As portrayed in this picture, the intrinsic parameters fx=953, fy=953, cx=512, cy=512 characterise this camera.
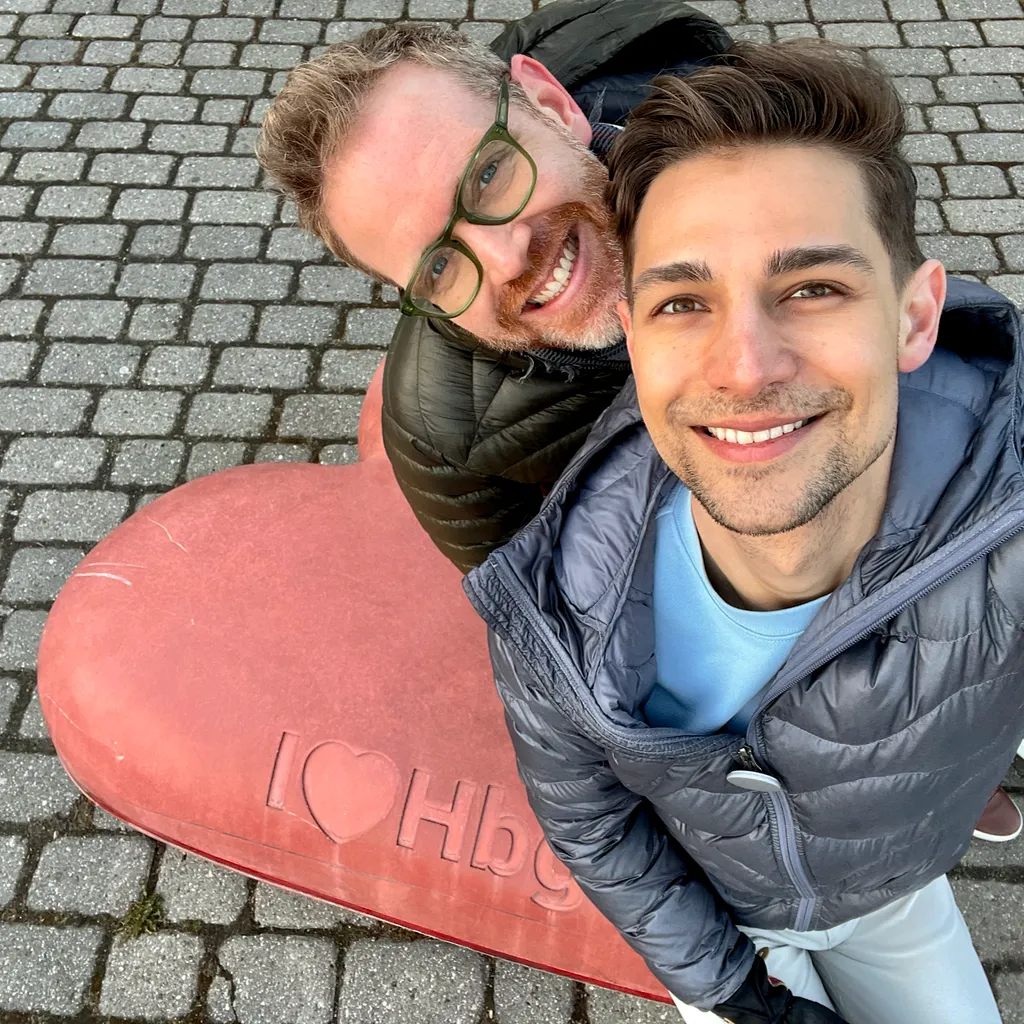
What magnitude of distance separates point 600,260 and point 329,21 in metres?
4.01

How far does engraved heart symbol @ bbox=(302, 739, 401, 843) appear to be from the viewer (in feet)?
9.30

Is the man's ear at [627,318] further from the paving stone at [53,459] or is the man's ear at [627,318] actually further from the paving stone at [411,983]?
the paving stone at [53,459]

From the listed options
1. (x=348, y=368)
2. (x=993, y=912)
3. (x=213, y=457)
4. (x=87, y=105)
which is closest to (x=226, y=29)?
(x=87, y=105)

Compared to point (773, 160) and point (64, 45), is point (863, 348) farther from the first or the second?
point (64, 45)

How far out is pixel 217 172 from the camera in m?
4.95

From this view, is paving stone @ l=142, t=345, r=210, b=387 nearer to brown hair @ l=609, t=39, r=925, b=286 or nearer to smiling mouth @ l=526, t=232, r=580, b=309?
smiling mouth @ l=526, t=232, r=580, b=309

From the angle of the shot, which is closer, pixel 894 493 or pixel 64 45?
pixel 894 493

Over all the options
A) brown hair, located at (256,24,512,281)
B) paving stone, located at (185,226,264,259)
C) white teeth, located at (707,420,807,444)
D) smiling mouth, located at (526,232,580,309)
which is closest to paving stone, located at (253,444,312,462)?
paving stone, located at (185,226,264,259)

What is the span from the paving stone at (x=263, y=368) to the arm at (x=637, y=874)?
249 cm

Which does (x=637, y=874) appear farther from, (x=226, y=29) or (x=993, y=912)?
(x=226, y=29)

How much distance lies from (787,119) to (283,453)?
2.77 m

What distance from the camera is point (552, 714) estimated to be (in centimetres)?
→ 205

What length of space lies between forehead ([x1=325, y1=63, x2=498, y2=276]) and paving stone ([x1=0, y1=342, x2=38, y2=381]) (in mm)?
2682

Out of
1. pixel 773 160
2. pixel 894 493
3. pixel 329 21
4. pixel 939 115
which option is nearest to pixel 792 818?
pixel 894 493
